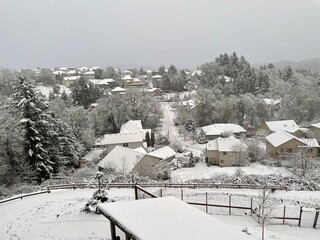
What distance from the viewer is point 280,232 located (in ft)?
48.1

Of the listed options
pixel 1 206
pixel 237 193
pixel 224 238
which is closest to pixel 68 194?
pixel 1 206

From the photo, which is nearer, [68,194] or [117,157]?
[68,194]

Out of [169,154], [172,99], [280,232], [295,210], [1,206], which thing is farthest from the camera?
[172,99]

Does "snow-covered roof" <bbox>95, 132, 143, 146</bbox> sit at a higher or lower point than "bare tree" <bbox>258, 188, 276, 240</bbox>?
lower

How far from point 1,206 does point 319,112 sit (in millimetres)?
58142

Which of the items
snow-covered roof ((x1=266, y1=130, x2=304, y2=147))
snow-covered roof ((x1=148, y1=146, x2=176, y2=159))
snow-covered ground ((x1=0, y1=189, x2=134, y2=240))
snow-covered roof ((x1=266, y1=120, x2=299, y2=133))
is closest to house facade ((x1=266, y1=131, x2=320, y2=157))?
snow-covered roof ((x1=266, y1=130, x2=304, y2=147))

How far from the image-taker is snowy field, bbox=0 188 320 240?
1354cm

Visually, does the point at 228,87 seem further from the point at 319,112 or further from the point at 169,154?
the point at 169,154

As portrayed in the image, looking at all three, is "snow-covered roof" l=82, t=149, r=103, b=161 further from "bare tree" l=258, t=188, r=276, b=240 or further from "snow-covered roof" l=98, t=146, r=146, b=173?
"bare tree" l=258, t=188, r=276, b=240

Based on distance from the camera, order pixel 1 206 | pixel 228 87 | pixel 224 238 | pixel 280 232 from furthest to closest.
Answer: pixel 228 87, pixel 1 206, pixel 280 232, pixel 224 238

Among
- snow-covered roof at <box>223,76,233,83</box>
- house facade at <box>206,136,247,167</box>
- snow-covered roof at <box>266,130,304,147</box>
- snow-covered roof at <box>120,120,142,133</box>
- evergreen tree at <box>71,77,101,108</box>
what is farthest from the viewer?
snow-covered roof at <box>223,76,233,83</box>

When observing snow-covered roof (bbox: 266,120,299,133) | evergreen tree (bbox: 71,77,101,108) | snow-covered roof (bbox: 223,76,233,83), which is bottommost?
snow-covered roof (bbox: 266,120,299,133)

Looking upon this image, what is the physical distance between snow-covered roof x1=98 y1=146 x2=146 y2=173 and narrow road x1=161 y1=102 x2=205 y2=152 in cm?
1352

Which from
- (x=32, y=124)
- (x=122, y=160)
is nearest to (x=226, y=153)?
(x=122, y=160)
